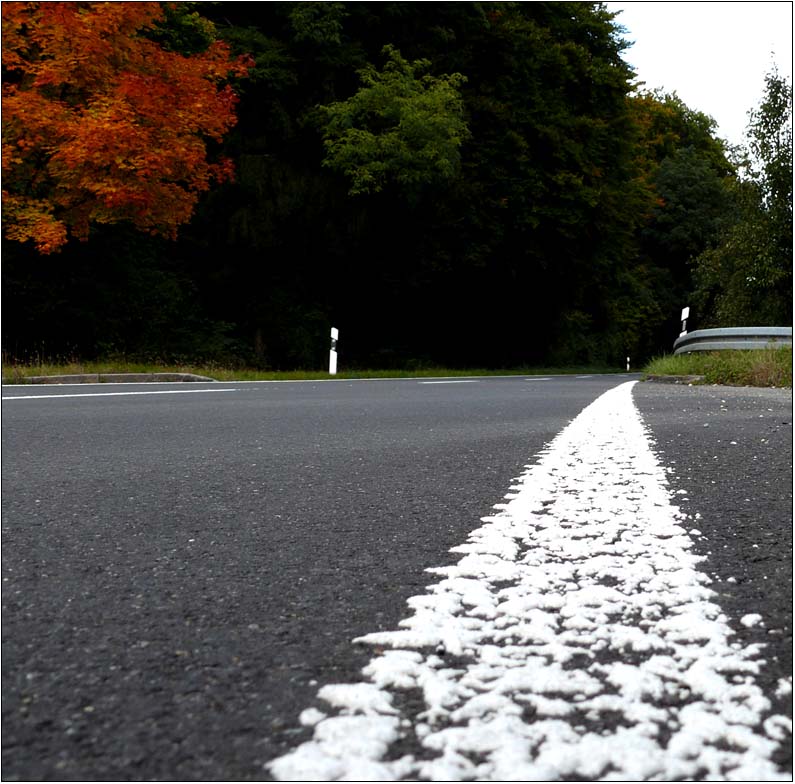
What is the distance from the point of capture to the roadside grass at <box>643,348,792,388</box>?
10.6 m

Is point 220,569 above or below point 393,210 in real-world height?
below

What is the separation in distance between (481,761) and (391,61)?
69.8 ft

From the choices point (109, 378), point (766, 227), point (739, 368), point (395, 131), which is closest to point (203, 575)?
point (739, 368)

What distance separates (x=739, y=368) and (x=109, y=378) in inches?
329

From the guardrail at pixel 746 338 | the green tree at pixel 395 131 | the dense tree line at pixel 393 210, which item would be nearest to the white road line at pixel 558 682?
the guardrail at pixel 746 338

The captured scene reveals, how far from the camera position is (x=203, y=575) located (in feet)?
6.23

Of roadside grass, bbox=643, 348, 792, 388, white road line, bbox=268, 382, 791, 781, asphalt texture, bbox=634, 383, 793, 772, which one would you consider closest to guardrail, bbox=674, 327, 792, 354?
roadside grass, bbox=643, 348, 792, 388

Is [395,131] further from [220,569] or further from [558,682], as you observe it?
[558,682]

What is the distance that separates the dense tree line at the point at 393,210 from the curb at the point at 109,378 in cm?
369

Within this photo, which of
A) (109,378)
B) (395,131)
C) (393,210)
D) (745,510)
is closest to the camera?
(745,510)

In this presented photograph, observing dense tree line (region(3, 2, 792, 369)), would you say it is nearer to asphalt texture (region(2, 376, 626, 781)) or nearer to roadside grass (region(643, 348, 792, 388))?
roadside grass (region(643, 348, 792, 388))

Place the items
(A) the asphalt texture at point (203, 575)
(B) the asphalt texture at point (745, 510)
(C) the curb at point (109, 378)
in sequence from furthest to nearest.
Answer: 1. (C) the curb at point (109, 378)
2. (B) the asphalt texture at point (745, 510)
3. (A) the asphalt texture at point (203, 575)

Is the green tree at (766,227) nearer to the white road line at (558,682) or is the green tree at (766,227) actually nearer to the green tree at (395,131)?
the green tree at (395,131)

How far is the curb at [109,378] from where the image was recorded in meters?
12.3
